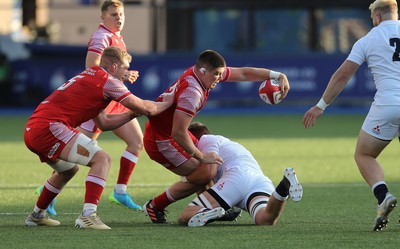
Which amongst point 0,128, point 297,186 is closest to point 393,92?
point 297,186

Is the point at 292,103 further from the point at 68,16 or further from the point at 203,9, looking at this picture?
the point at 68,16

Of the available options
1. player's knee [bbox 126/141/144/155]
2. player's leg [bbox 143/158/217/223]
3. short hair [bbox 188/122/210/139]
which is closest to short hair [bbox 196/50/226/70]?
player's leg [bbox 143/158/217/223]

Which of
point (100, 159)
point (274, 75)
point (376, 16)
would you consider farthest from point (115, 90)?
point (376, 16)

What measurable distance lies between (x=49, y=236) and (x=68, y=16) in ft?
82.1

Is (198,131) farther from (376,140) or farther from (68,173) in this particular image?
(376,140)

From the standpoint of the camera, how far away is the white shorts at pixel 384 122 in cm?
870

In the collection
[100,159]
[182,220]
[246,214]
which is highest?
A: [100,159]

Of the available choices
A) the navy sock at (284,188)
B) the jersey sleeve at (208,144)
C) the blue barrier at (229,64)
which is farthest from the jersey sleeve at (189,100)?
the blue barrier at (229,64)

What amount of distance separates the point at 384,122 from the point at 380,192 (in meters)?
0.56

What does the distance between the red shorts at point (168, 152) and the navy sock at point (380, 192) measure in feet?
5.62

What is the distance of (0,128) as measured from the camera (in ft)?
73.5

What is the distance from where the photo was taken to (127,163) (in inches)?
422

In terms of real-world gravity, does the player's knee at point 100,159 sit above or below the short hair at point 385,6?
below

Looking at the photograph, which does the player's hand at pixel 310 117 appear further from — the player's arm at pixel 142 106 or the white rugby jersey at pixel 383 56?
the player's arm at pixel 142 106
